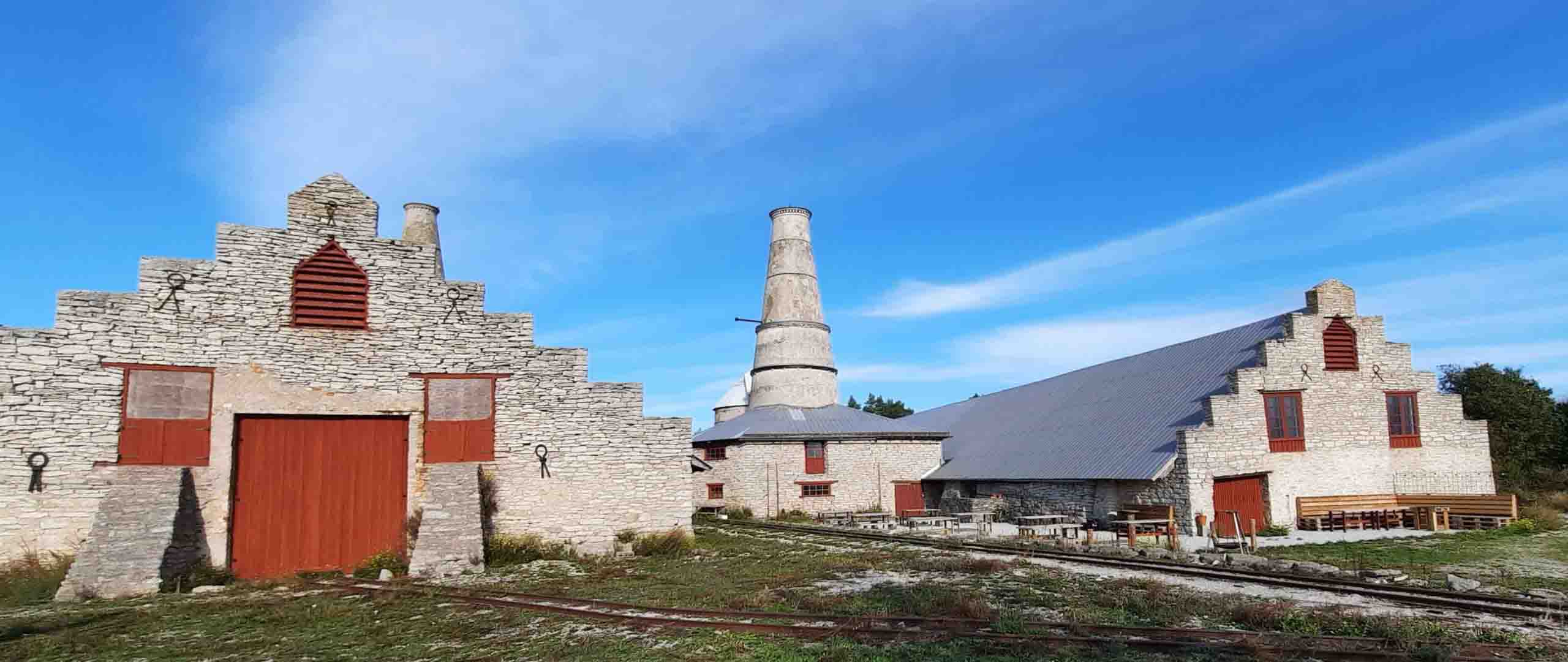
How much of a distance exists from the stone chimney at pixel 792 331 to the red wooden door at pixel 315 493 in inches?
923

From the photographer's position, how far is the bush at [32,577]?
13625 millimetres

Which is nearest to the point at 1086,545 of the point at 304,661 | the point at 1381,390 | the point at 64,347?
the point at 1381,390

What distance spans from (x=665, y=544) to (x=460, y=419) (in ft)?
15.7

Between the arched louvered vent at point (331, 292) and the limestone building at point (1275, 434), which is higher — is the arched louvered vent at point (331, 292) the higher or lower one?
the higher one

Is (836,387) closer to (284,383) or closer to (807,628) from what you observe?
(284,383)

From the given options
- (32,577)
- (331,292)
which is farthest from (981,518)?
(32,577)

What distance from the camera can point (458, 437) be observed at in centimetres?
1756

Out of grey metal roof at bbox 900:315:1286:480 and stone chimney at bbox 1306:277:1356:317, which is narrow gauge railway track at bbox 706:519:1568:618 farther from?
stone chimney at bbox 1306:277:1356:317

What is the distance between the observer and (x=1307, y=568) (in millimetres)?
14859

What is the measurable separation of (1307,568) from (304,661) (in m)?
14.6

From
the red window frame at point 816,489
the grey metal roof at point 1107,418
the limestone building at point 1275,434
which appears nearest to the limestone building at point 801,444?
the red window frame at point 816,489

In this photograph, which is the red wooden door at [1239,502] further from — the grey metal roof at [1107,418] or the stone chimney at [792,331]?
the stone chimney at [792,331]

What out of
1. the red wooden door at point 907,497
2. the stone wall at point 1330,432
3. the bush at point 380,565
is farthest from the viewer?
the red wooden door at point 907,497

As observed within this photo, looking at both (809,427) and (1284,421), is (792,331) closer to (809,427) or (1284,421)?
(809,427)
